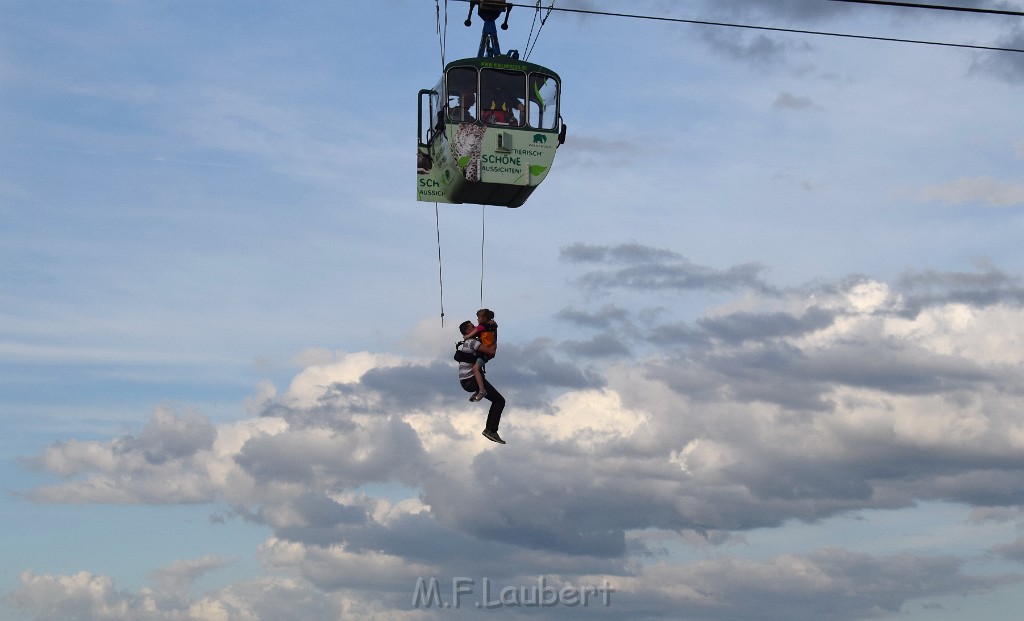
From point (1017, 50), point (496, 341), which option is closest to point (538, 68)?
point (496, 341)

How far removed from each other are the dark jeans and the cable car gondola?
17.2 ft

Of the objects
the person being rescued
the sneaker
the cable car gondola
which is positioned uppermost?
the cable car gondola

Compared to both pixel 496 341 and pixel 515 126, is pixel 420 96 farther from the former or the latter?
pixel 496 341

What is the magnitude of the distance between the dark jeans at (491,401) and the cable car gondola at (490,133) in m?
5.25

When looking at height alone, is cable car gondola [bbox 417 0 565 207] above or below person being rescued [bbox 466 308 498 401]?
above

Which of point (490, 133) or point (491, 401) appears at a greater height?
point (490, 133)

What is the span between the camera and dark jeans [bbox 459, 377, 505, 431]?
31562mm

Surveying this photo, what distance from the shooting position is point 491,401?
3186cm

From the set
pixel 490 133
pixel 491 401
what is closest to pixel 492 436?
pixel 491 401

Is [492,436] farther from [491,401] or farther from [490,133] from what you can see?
[490,133]

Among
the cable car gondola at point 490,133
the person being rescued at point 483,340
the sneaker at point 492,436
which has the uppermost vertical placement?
the cable car gondola at point 490,133

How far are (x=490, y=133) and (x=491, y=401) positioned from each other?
6.97 m

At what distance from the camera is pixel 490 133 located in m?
33.0

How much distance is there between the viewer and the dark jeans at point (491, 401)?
31562 mm
